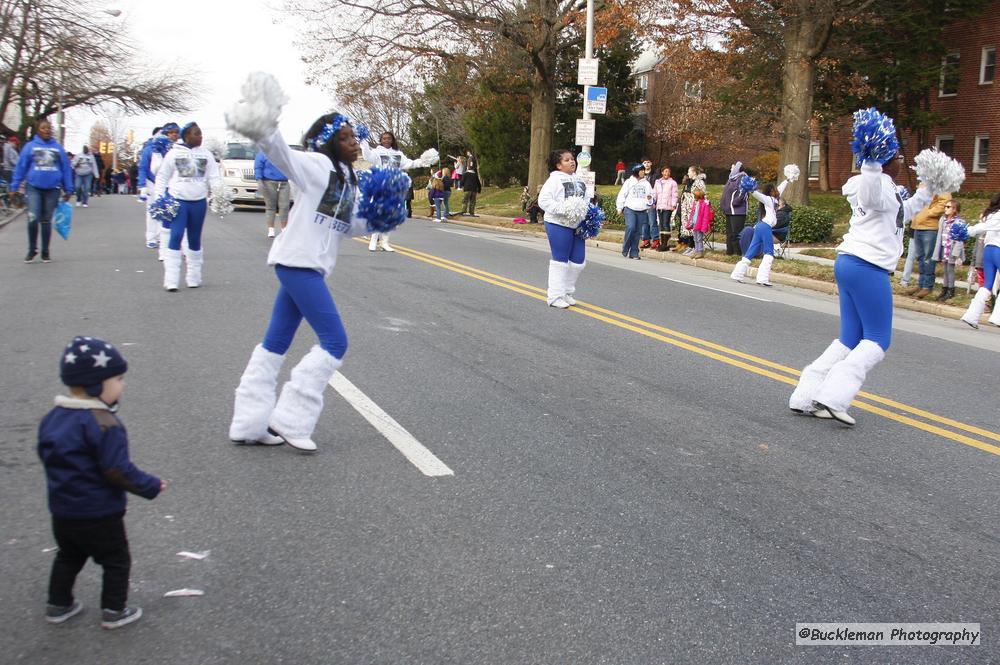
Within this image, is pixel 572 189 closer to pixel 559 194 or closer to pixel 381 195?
pixel 559 194

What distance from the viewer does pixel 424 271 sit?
14.2m

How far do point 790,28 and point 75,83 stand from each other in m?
33.7

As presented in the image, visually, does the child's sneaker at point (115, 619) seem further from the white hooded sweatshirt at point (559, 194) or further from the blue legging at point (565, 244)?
the blue legging at point (565, 244)

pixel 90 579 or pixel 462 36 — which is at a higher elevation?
pixel 462 36

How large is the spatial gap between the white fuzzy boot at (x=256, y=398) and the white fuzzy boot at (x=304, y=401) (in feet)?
0.41

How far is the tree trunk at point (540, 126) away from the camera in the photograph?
32.2m

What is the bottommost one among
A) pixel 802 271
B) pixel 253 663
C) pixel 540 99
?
pixel 253 663

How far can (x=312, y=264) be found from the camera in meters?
5.28

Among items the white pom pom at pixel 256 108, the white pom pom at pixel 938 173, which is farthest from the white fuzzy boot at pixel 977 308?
the white pom pom at pixel 256 108

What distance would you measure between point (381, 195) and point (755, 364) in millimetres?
4330

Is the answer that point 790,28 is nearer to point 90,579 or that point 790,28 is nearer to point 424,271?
point 424,271

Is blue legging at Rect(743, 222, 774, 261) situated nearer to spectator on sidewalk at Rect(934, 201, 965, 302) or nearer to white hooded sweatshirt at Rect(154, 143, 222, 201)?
spectator on sidewalk at Rect(934, 201, 965, 302)

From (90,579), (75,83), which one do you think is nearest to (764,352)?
(90,579)

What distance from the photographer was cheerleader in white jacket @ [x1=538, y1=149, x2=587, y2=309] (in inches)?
430
